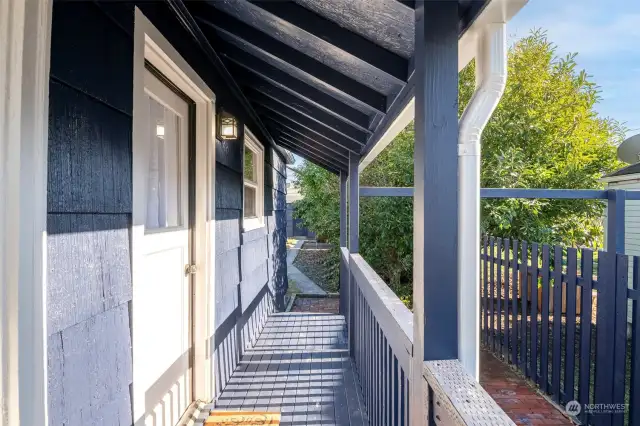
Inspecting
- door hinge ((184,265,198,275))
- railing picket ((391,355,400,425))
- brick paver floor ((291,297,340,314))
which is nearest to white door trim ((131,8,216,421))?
door hinge ((184,265,198,275))

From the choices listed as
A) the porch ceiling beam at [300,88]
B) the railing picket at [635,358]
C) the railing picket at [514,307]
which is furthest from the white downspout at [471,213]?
the railing picket at [514,307]

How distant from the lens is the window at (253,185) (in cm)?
426

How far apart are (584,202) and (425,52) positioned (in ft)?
27.1

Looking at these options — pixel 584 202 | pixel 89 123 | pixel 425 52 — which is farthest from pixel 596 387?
pixel 584 202

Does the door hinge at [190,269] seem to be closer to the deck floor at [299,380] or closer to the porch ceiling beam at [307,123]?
the deck floor at [299,380]

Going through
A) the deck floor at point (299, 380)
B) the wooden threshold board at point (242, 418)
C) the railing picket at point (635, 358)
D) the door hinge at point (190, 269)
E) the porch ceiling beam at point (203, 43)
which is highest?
the porch ceiling beam at point (203, 43)

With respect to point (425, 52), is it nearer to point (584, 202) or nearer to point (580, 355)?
point (580, 355)

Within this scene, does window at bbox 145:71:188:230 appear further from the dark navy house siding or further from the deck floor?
the deck floor

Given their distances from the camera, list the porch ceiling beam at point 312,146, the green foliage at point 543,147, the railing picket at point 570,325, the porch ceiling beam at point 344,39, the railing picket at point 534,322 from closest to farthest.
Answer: the porch ceiling beam at point 344,39 < the railing picket at point 570,325 < the railing picket at point 534,322 < the porch ceiling beam at point 312,146 < the green foliage at point 543,147

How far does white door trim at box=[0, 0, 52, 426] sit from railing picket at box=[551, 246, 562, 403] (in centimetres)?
366

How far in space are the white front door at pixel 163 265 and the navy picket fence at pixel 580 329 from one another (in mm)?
2986

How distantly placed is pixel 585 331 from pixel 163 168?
3358 millimetres

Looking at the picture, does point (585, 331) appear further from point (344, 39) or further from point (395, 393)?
point (344, 39)

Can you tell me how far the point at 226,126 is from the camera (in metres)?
2.66
